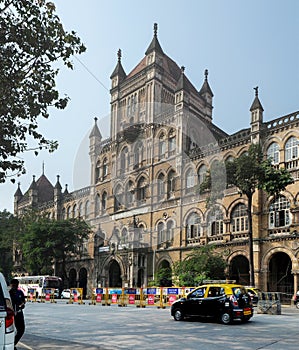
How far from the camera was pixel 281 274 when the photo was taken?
3612 centimetres

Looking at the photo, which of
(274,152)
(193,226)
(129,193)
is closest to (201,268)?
(193,226)

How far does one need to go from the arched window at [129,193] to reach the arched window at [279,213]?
1629cm

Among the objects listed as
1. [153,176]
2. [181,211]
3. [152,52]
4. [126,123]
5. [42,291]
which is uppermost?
[152,52]

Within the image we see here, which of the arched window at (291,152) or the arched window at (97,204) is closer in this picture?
the arched window at (291,152)

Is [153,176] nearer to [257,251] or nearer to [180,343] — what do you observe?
[257,251]

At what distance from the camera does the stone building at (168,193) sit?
3553 centimetres

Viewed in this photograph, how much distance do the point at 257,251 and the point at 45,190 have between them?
44.8 m

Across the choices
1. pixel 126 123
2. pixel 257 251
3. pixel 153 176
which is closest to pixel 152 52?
pixel 126 123

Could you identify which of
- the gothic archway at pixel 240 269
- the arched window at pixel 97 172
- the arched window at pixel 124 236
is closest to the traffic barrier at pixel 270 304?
the gothic archway at pixel 240 269

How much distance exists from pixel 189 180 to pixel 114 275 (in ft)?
45.9

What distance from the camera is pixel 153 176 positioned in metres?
45.9

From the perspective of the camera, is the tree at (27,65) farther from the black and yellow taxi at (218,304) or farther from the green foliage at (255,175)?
the green foliage at (255,175)

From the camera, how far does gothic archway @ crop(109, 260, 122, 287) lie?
160ft

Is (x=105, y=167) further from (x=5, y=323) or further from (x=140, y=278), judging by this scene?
(x=5, y=323)
